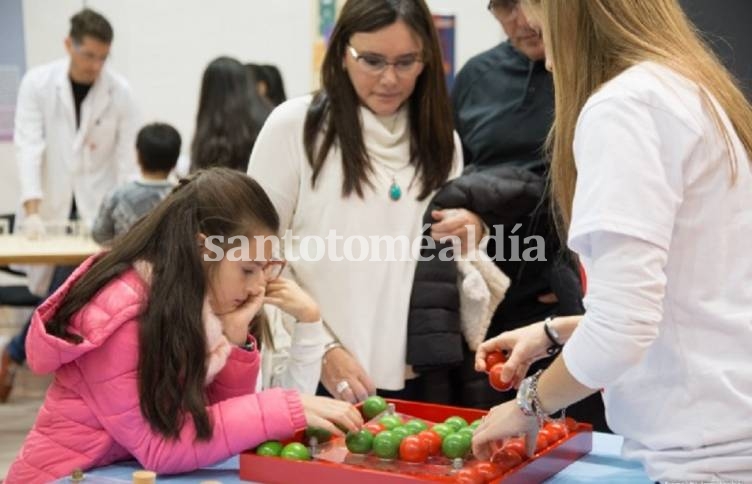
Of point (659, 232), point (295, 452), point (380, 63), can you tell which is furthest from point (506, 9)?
point (659, 232)

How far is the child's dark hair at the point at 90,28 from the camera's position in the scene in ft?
17.5

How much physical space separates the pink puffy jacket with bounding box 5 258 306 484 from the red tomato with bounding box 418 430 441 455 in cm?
20

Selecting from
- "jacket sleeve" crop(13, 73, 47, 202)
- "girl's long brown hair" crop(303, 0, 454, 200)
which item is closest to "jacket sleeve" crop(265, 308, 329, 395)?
"girl's long brown hair" crop(303, 0, 454, 200)

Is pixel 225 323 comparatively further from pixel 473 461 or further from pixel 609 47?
pixel 609 47

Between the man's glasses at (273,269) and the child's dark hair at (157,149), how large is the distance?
239cm

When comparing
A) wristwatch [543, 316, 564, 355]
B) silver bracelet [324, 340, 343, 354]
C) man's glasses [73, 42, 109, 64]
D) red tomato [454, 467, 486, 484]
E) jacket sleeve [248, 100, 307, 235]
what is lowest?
red tomato [454, 467, 486, 484]

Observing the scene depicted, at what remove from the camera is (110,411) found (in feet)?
5.99

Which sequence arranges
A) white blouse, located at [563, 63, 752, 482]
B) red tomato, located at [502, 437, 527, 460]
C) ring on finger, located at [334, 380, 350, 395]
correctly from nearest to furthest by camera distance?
white blouse, located at [563, 63, 752, 482], red tomato, located at [502, 437, 527, 460], ring on finger, located at [334, 380, 350, 395]

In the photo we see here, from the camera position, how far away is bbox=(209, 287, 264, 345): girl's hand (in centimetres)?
197

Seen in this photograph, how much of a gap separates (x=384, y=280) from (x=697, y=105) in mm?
1207

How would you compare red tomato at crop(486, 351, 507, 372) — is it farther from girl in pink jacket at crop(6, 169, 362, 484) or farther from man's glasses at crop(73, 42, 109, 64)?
man's glasses at crop(73, 42, 109, 64)

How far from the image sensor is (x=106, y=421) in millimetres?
1834

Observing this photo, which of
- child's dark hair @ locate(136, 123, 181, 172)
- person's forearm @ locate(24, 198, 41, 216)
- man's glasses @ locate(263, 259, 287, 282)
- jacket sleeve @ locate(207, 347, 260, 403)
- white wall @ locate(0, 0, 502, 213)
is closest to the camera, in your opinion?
jacket sleeve @ locate(207, 347, 260, 403)

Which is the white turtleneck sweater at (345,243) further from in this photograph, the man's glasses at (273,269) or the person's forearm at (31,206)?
the person's forearm at (31,206)
